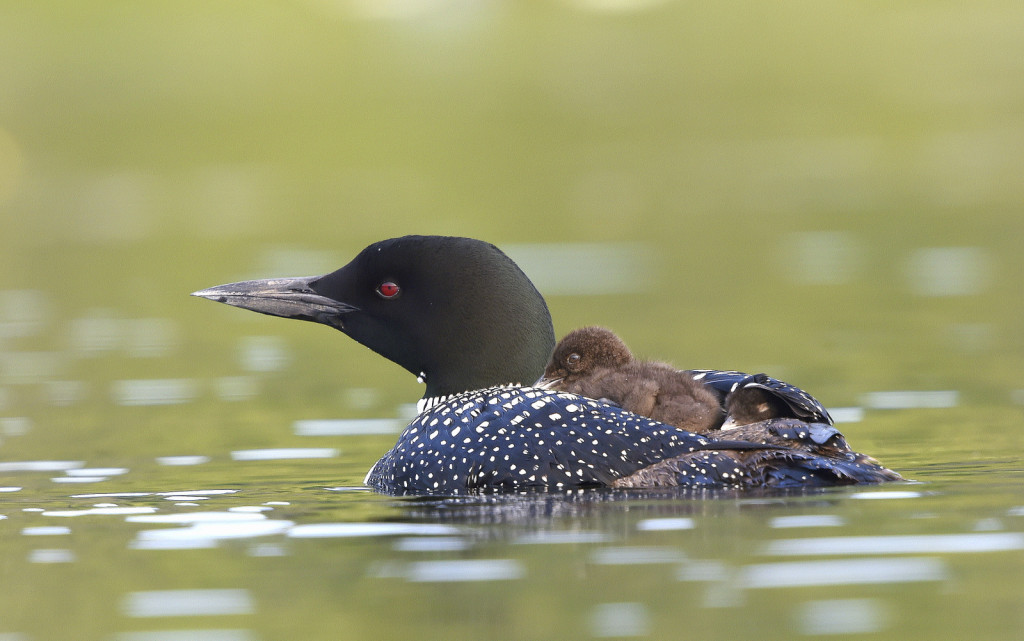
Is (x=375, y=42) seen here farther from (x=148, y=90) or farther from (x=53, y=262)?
(x=53, y=262)

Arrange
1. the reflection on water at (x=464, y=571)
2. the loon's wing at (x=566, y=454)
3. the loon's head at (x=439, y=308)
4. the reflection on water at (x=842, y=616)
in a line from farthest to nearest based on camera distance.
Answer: the loon's head at (x=439, y=308)
the loon's wing at (x=566, y=454)
the reflection on water at (x=464, y=571)
the reflection on water at (x=842, y=616)

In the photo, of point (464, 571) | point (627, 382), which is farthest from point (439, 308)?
point (464, 571)

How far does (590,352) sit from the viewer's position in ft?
22.7

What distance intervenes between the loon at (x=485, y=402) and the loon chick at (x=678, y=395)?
0.40ft

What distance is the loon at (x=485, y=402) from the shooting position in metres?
6.06

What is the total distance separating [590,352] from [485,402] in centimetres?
55

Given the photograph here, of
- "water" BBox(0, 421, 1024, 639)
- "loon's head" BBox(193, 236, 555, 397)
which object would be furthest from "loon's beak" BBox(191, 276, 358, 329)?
"water" BBox(0, 421, 1024, 639)

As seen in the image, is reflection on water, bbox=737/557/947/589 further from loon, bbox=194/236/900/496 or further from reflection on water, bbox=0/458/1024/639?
loon, bbox=194/236/900/496

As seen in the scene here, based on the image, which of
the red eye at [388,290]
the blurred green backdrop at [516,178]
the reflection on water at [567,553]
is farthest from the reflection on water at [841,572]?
the blurred green backdrop at [516,178]

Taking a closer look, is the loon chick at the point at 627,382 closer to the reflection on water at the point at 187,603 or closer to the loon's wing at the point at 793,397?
the loon's wing at the point at 793,397

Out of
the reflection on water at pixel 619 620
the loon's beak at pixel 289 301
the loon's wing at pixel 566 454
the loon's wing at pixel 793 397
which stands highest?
the loon's beak at pixel 289 301

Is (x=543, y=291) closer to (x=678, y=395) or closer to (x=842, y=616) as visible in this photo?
(x=678, y=395)

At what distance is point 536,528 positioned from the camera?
5.61 m

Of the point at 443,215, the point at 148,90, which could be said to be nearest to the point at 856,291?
the point at 443,215
